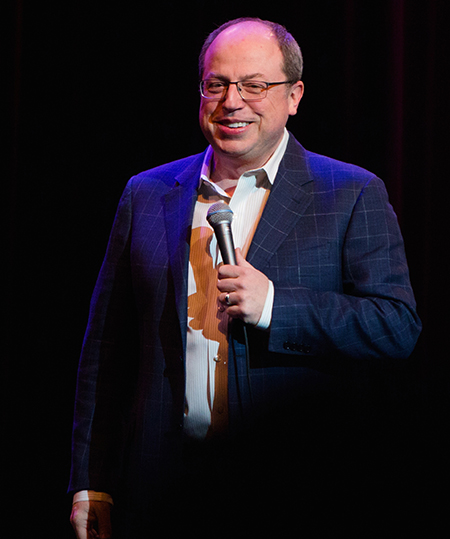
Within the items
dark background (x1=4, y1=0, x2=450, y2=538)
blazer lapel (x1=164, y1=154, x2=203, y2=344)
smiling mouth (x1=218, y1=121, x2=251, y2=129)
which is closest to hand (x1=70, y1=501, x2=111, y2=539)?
blazer lapel (x1=164, y1=154, x2=203, y2=344)

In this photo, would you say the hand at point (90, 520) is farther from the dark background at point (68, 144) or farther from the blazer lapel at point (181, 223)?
the dark background at point (68, 144)

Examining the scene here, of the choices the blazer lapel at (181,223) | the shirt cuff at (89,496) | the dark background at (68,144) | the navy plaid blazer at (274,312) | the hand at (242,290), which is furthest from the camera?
the dark background at (68,144)

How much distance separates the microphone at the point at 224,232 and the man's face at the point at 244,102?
325mm

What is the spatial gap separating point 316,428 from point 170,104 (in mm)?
1529

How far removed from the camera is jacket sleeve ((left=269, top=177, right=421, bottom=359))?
1359 millimetres

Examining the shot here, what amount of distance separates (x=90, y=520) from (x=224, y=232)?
89 cm

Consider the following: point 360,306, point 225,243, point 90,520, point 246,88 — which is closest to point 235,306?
point 225,243

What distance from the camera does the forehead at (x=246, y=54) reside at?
1587mm

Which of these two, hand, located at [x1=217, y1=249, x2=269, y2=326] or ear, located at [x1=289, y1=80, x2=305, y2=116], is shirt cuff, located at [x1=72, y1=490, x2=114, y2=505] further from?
ear, located at [x1=289, y1=80, x2=305, y2=116]

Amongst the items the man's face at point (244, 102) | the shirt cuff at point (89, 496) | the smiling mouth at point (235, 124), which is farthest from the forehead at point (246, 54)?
the shirt cuff at point (89, 496)

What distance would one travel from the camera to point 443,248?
6.94 ft

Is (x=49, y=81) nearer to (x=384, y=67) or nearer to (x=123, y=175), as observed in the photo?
(x=123, y=175)

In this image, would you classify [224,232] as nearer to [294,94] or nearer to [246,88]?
[246,88]

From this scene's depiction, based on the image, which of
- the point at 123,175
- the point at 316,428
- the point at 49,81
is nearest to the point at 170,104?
the point at 123,175
